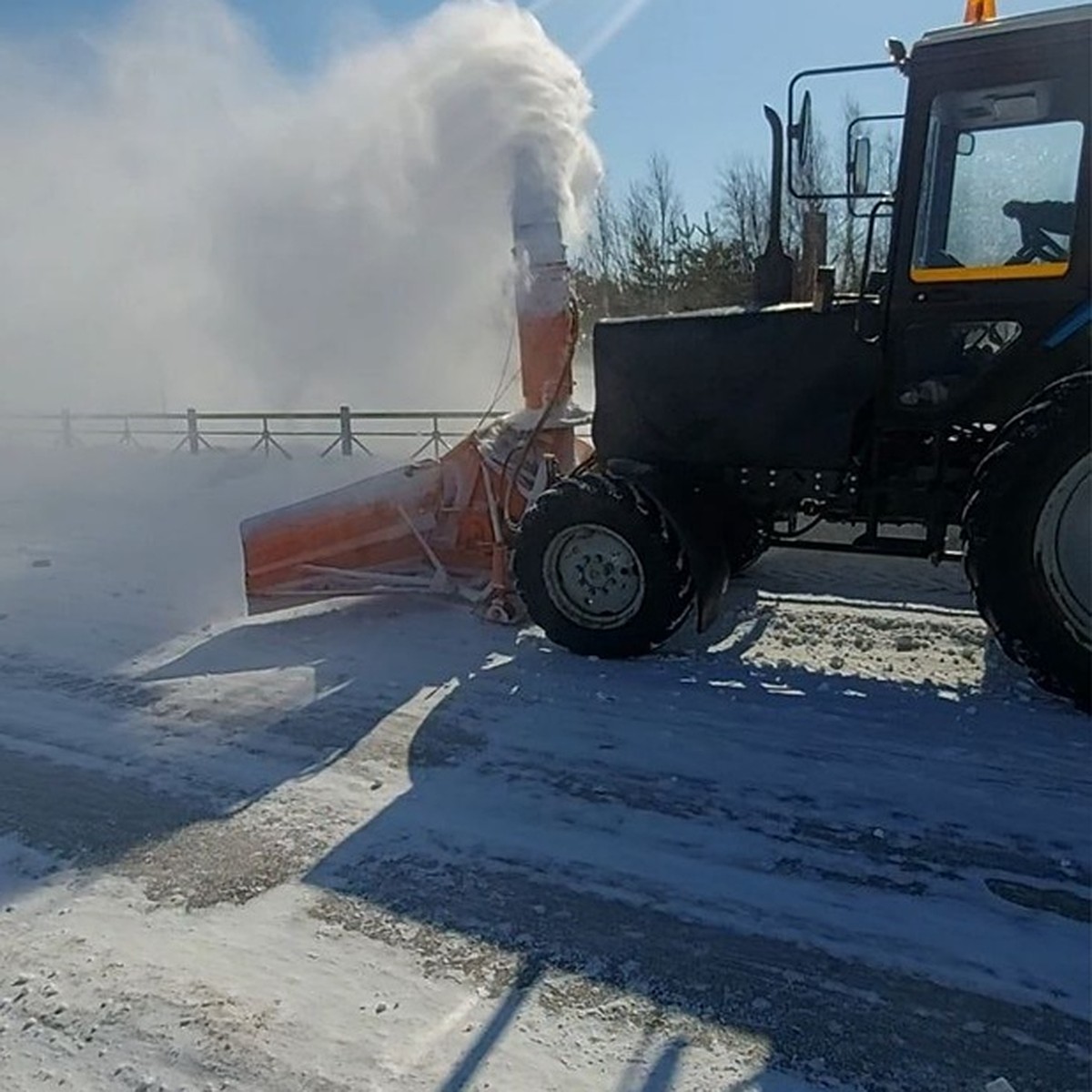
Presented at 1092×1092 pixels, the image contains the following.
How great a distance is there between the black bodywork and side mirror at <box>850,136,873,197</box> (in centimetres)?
14

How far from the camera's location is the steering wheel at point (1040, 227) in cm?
436

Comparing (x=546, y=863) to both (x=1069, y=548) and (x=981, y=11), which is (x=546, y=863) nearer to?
(x=1069, y=548)

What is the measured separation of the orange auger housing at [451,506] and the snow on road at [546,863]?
49 cm

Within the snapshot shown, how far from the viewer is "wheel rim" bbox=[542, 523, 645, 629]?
534 centimetres

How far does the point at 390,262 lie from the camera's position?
1333 centimetres

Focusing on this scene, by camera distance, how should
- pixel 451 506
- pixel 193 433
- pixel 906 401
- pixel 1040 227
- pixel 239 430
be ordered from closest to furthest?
pixel 1040 227 → pixel 906 401 → pixel 451 506 → pixel 193 433 → pixel 239 430

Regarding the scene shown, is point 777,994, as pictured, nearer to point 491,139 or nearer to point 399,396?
point 491,139

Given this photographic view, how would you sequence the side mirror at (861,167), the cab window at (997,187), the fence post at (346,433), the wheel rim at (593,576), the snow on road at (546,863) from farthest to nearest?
1. the fence post at (346,433)
2. the wheel rim at (593,576)
3. the side mirror at (861,167)
4. the cab window at (997,187)
5. the snow on road at (546,863)

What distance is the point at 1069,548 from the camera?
429 centimetres

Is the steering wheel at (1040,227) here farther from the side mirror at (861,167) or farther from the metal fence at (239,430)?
the metal fence at (239,430)

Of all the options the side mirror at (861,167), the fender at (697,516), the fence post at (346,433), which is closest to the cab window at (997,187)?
the side mirror at (861,167)

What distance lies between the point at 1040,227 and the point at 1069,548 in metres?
1.31

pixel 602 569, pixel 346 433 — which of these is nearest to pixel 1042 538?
pixel 602 569

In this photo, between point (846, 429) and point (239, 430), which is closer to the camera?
point (846, 429)
